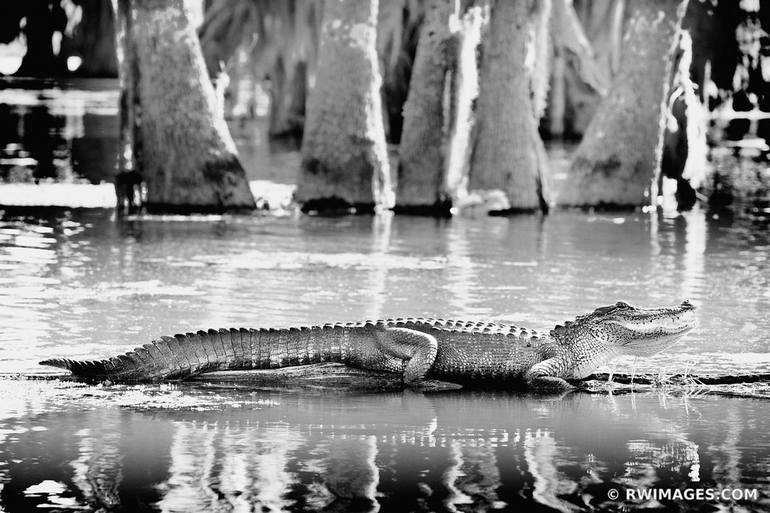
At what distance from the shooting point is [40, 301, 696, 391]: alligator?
1157 cm

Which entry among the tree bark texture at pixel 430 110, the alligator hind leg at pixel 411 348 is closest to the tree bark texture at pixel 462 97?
the tree bark texture at pixel 430 110

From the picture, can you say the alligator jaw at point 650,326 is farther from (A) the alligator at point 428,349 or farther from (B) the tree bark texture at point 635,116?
(B) the tree bark texture at point 635,116

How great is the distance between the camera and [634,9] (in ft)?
83.6

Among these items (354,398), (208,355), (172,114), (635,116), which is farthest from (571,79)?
(354,398)

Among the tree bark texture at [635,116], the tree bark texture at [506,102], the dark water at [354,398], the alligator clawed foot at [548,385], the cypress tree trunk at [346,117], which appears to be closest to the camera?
the dark water at [354,398]

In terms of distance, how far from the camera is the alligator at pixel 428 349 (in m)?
11.6

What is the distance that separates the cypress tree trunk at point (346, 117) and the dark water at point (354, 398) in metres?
2.13

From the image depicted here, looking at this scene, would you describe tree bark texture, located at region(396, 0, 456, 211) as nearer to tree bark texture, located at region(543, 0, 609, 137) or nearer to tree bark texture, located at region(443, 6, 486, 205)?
tree bark texture, located at region(443, 6, 486, 205)

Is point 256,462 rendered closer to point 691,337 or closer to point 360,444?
point 360,444

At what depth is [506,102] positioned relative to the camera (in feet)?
81.1

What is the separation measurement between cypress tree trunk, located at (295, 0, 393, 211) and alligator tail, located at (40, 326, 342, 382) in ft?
41.8

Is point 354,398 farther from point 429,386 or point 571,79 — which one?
point 571,79

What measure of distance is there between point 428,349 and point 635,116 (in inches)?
556

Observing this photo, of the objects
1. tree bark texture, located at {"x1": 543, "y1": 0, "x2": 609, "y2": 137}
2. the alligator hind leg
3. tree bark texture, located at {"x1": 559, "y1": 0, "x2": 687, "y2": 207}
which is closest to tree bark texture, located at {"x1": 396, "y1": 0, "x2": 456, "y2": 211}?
tree bark texture, located at {"x1": 559, "y1": 0, "x2": 687, "y2": 207}
